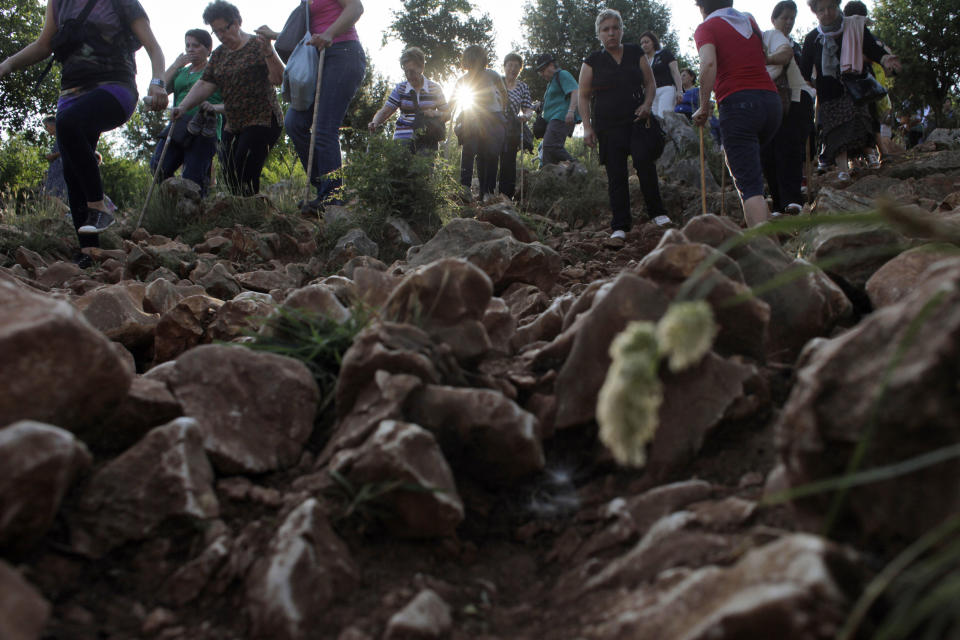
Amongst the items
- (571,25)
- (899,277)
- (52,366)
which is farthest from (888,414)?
(571,25)

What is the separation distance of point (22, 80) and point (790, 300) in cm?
2721

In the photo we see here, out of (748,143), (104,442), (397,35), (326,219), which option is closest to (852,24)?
(748,143)

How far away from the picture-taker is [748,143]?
5242mm

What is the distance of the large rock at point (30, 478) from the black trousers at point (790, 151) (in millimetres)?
6507

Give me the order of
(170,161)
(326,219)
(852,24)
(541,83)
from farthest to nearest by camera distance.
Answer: (541,83)
(170,161)
(852,24)
(326,219)

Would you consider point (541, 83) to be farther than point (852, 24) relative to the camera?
Yes

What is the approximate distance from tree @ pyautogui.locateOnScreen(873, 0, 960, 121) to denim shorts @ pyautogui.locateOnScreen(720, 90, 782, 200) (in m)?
20.8

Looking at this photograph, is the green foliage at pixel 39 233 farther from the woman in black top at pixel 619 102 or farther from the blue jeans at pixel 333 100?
the woman in black top at pixel 619 102

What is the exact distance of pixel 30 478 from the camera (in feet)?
4.49

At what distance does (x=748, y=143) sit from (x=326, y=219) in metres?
3.83

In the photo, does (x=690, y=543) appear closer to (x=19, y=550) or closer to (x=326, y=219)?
(x=19, y=550)

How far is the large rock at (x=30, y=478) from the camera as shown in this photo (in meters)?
1.35

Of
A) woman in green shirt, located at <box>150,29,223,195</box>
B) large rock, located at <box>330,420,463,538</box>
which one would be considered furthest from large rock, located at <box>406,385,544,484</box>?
woman in green shirt, located at <box>150,29,223,195</box>

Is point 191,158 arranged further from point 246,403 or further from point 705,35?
point 246,403
